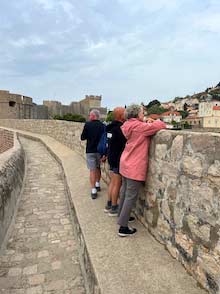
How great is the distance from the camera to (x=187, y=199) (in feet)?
8.42

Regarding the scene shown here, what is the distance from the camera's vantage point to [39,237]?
423 cm

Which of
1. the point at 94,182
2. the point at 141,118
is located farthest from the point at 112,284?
the point at 94,182

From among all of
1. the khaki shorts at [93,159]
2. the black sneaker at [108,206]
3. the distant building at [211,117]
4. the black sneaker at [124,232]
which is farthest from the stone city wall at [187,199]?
the distant building at [211,117]

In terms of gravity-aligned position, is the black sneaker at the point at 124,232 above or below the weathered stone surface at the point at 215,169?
below

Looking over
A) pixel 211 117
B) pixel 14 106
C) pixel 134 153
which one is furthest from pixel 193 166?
pixel 14 106

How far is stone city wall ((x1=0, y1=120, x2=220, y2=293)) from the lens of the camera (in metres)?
2.20

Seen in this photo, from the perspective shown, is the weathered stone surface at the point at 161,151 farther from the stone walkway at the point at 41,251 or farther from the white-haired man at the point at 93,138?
the white-haired man at the point at 93,138

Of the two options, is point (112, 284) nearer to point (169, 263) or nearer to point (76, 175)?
point (169, 263)

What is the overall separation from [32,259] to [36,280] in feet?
1.56

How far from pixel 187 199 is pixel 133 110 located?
1.22 m

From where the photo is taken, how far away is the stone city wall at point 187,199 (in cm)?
220

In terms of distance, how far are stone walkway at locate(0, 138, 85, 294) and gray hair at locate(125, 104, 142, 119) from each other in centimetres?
192

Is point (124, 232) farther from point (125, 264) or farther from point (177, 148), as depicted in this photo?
point (177, 148)

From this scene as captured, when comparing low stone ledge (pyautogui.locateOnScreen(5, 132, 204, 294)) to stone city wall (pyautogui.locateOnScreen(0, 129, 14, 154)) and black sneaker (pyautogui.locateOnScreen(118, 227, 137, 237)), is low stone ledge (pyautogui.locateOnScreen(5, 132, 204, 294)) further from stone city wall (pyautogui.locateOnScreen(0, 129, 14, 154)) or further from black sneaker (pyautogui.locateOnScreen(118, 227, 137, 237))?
stone city wall (pyautogui.locateOnScreen(0, 129, 14, 154))
